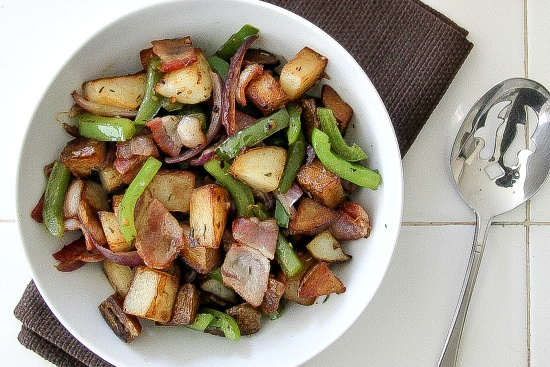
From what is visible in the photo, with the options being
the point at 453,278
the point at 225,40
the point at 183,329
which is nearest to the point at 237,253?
the point at 183,329

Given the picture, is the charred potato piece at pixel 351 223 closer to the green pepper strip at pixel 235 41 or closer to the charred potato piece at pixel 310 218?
the charred potato piece at pixel 310 218

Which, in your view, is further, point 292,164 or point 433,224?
point 433,224

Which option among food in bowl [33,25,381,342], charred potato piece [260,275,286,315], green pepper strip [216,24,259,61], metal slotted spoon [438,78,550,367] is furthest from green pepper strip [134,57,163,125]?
metal slotted spoon [438,78,550,367]

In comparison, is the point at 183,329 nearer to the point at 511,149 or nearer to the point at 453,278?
the point at 453,278

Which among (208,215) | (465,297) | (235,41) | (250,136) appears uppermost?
(235,41)

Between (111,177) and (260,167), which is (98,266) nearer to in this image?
(111,177)

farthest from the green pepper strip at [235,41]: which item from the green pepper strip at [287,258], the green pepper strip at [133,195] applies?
the green pepper strip at [287,258]

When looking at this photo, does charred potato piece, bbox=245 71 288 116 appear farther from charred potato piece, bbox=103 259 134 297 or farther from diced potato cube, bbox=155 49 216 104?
charred potato piece, bbox=103 259 134 297

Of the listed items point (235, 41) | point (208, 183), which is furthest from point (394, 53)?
point (208, 183)
